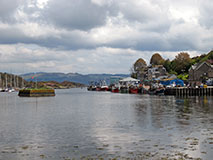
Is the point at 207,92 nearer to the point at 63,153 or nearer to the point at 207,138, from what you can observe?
the point at 207,138

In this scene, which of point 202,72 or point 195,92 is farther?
point 202,72

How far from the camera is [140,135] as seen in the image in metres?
27.5

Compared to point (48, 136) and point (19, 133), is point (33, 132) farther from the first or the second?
point (48, 136)

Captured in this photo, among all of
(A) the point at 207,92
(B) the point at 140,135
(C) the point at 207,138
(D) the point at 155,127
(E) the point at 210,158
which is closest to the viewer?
(E) the point at 210,158

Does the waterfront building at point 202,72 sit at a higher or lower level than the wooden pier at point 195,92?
higher

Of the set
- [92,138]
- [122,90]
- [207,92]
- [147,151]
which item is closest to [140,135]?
[92,138]

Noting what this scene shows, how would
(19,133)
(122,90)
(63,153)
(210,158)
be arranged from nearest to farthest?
(210,158)
(63,153)
(19,133)
(122,90)

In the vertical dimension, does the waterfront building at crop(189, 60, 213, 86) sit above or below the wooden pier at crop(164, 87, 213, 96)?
above

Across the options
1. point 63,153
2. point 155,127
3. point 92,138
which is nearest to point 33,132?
point 92,138

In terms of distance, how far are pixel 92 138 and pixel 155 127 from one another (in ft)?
28.8

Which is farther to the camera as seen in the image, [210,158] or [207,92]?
[207,92]

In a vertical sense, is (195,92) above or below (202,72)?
below

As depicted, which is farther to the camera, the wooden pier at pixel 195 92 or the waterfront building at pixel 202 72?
the waterfront building at pixel 202 72

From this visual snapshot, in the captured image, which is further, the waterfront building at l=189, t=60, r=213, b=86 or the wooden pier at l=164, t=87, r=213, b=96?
the waterfront building at l=189, t=60, r=213, b=86
